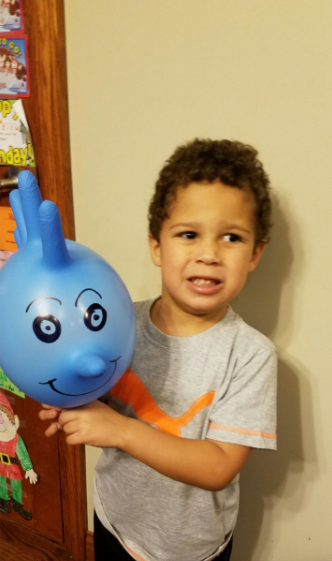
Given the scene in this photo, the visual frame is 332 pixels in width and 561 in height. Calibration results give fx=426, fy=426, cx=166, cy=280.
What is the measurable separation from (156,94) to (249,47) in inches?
8.5

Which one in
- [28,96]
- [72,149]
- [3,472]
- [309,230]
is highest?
[28,96]

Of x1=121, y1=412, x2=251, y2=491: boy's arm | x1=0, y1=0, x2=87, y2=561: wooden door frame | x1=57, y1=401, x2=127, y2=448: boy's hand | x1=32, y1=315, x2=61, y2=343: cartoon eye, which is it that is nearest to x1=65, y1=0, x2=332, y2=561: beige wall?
x1=0, y1=0, x2=87, y2=561: wooden door frame

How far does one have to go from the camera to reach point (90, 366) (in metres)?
0.49

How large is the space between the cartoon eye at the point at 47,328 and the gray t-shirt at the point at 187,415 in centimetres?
32

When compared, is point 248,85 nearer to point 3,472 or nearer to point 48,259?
point 48,259

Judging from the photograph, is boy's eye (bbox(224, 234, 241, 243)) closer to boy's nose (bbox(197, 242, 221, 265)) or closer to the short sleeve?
boy's nose (bbox(197, 242, 221, 265))

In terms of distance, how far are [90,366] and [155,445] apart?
237 millimetres

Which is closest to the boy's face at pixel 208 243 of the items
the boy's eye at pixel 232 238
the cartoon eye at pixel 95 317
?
the boy's eye at pixel 232 238

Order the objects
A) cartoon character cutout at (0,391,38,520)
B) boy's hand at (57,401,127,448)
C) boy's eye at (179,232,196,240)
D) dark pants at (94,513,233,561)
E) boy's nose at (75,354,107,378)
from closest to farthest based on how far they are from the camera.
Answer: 1. boy's nose at (75,354,107,378)
2. boy's hand at (57,401,127,448)
3. boy's eye at (179,232,196,240)
4. dark pants at (94,513,233,561)
5. cartoon character cutout at (0,391,38,520)

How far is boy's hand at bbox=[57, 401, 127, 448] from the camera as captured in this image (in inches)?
24.5

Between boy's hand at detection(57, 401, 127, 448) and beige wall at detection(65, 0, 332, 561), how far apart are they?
0.42 metres

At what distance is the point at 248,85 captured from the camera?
813mm

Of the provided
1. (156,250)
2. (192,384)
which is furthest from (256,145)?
(192,384)

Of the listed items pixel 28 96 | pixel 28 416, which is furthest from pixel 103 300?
pixel 28 416
